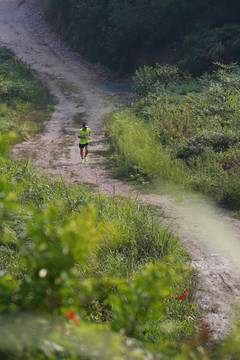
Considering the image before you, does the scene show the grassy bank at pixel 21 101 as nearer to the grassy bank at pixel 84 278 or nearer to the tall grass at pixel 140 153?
the tall grass at pixel 140 153

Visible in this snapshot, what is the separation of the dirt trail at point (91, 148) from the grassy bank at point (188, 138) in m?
0.75

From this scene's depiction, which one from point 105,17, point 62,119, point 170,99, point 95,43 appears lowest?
point 62,119

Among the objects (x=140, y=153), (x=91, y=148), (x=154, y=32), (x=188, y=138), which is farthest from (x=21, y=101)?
(x=188, y=138)

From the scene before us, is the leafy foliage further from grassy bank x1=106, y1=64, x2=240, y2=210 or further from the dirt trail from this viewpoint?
grassy bank x1=106, y1=64, x2=240, y2=210

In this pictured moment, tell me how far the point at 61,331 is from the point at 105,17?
26.3 meters

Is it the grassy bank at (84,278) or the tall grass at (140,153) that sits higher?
the grassy bank at (84,278)

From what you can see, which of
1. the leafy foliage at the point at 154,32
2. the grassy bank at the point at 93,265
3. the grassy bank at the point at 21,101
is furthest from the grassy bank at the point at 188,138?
the leafy foliage at the point at 154,32

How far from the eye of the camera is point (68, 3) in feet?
94.8

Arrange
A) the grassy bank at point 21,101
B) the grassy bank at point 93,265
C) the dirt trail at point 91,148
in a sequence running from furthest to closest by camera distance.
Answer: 1. the grassy bank at point 21,101
2. the dirt trail at point 91,148
3. the grassy bank at point 93,265

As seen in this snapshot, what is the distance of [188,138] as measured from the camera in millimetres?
10844

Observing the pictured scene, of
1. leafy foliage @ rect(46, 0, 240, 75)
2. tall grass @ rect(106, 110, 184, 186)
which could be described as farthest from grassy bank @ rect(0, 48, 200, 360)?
leafy foliage @ rect(46, 0, 240, 75)

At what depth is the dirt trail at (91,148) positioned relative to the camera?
16.0 ft

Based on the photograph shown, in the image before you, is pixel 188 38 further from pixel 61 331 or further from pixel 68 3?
pixel 61 331

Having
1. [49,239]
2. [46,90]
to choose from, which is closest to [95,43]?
[46,90]
